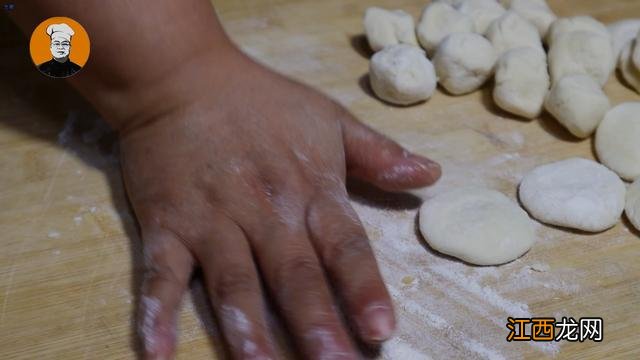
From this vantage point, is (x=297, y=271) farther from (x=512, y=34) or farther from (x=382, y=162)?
(x=512, y=34)

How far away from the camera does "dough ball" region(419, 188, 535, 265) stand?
3.34 feet

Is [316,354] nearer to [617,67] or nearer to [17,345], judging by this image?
[17,345]

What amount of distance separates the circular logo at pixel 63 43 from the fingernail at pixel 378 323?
554 millimetres

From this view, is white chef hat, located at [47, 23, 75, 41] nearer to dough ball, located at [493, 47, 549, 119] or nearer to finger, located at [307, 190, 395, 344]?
finger, located at [307, 190, 395, 344]

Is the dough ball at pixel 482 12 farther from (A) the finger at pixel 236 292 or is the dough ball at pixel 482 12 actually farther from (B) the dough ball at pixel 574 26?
(A) the finger at pixel 236 292

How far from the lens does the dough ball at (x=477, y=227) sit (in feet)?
3.34

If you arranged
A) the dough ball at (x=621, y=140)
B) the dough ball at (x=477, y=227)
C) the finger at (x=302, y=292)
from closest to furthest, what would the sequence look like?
the finger at (x=302, y=292) → the dough ball at (x=477, y=227) → the dough ball at (x=621, y=140)

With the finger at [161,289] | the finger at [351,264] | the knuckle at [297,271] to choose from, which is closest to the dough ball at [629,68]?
the finger at [351,264]

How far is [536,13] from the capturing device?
4.62 feet

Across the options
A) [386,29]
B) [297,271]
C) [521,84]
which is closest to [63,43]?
[297,271]

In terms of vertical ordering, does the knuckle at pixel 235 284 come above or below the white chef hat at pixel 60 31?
below

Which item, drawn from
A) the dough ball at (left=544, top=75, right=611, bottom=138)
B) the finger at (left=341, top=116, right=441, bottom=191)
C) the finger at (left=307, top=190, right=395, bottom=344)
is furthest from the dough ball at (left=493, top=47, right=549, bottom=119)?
the finger at (left=307, top=190, right=395, bottom=344)

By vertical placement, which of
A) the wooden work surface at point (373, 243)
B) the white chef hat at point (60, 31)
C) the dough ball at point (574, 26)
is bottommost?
the wooden work surface at point (373, 243)

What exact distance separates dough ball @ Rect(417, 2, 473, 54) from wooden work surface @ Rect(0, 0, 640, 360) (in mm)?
118
